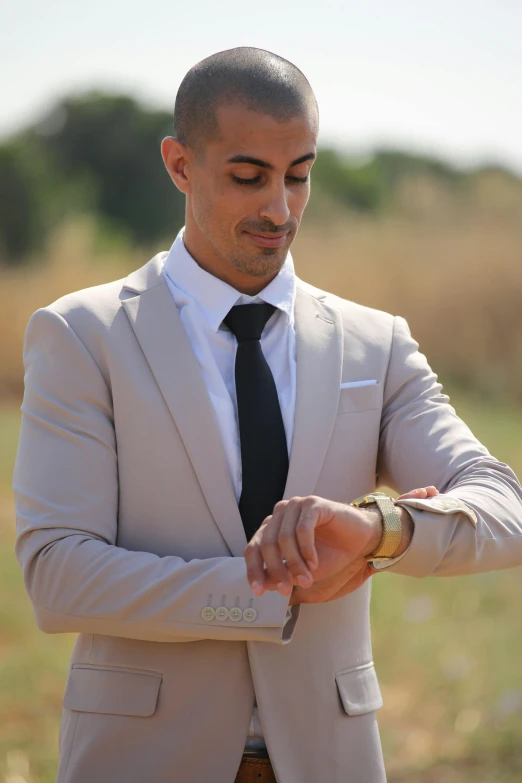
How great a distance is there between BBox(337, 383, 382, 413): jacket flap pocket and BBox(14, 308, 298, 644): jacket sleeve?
467 millimetres

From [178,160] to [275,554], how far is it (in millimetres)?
1045

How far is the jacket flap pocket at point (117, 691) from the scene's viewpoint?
2.25 metres

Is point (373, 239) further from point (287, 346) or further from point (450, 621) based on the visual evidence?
point (287, 346)

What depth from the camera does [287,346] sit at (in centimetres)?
253

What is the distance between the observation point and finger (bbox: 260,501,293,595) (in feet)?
6.40

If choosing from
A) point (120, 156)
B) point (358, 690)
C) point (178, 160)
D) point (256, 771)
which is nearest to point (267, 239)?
point (178, 160)

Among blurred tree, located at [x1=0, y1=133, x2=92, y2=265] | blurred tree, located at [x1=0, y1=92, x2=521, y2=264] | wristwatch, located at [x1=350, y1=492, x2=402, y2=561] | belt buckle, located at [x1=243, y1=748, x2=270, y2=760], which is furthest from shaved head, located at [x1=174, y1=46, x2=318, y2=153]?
blurred tree, located at [x1=0, y1=92, x2=521, y2=264]

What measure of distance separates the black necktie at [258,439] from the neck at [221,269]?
17 cm

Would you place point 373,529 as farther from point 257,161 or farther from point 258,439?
point 257,161

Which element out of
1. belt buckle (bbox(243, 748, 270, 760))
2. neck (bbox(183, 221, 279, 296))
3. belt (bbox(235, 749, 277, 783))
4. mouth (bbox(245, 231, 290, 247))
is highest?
mouth (bbox(245, 231, 290, 247))

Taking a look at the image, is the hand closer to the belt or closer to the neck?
the belt

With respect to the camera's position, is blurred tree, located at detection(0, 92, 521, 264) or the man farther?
blurred tree, located at detection(0, 92, 521, 264)

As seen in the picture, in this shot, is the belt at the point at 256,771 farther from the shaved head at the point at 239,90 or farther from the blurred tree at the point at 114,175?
the blurred tree at the point at 114,175

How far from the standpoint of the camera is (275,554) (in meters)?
1.96
